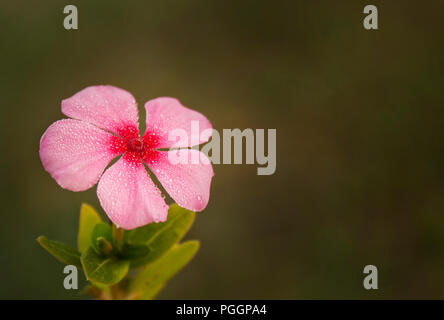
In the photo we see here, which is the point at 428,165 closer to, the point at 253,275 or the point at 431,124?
the point at 431,124

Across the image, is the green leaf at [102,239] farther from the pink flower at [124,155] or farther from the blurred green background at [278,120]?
the blurred green background at [278,120]

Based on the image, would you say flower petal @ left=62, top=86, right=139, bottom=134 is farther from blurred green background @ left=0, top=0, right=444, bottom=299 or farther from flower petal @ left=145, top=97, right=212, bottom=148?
blurred green background @ left=0, top=0, right=444, bottom=299

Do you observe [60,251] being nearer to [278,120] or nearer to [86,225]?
[86,225]

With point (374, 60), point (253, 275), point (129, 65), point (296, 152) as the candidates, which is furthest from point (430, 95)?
point (129, 65)

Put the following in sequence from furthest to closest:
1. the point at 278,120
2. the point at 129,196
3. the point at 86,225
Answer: the point at 278,120, the point at 86,225, the point at 129,196

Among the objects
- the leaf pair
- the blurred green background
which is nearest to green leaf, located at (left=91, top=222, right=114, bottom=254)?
the leaf pair

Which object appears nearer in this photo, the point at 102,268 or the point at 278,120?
the point at 102,268

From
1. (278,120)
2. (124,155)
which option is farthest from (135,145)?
(278,120)
